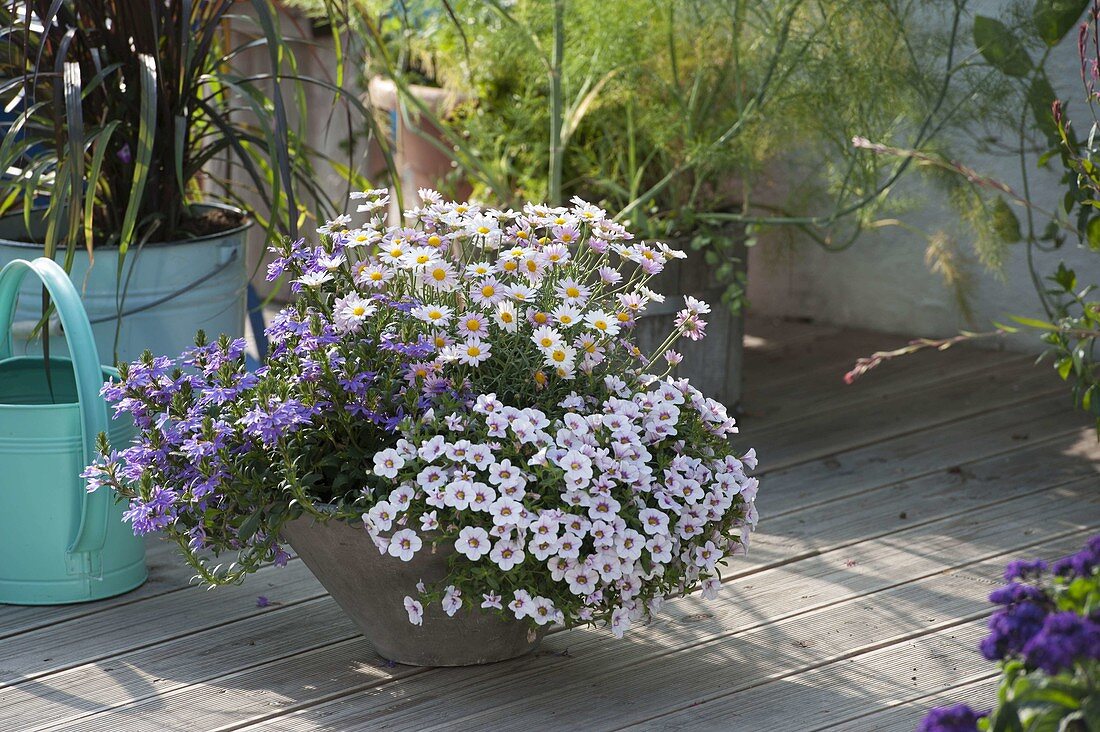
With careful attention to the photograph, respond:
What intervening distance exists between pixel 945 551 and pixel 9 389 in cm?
151

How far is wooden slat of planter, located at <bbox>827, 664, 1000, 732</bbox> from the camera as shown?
161 centimetres

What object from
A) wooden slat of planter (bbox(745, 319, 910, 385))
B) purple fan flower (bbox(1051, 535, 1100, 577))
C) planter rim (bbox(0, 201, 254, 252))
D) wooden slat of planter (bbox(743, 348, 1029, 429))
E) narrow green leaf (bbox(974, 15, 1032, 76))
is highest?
narrow green leaf (bbox(974, 15, 1032, 76))

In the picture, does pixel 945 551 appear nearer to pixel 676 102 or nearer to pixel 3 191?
pixel 676 102

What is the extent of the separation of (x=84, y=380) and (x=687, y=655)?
2.97 ft

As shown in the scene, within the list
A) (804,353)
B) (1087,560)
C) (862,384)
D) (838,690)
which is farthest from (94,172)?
(804,353)

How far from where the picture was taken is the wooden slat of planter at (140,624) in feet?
5.98

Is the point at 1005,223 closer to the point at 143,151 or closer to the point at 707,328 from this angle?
the point at 707,328

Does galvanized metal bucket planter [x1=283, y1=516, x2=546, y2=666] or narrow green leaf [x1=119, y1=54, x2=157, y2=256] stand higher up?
narrow green leaf [x1=119, y1=54, x2=157, y2=256]

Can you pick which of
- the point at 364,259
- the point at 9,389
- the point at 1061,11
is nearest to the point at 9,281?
the point at 9,389

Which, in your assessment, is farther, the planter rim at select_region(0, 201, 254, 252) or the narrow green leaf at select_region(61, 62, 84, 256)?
the planter rim at select_region(0, 201, 254, 252)

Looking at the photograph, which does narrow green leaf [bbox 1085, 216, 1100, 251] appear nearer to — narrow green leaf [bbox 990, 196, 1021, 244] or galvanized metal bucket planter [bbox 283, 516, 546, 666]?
narrow green leaf [bbox 990, 196, 1021, 244]

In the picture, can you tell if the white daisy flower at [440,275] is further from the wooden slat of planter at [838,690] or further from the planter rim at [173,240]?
the planter rim at [173,240]

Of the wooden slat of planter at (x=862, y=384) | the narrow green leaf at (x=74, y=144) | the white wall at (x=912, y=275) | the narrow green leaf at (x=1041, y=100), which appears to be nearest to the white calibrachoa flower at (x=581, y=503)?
the narrow green leaf at (x=74, y=144)

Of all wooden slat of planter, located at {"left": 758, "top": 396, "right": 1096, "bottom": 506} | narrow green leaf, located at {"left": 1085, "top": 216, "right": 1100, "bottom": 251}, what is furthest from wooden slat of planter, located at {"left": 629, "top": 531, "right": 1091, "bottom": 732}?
narrow green leaf, located at {"left": 1085, "top": 216, "right": 1100, "bottom": 251}
